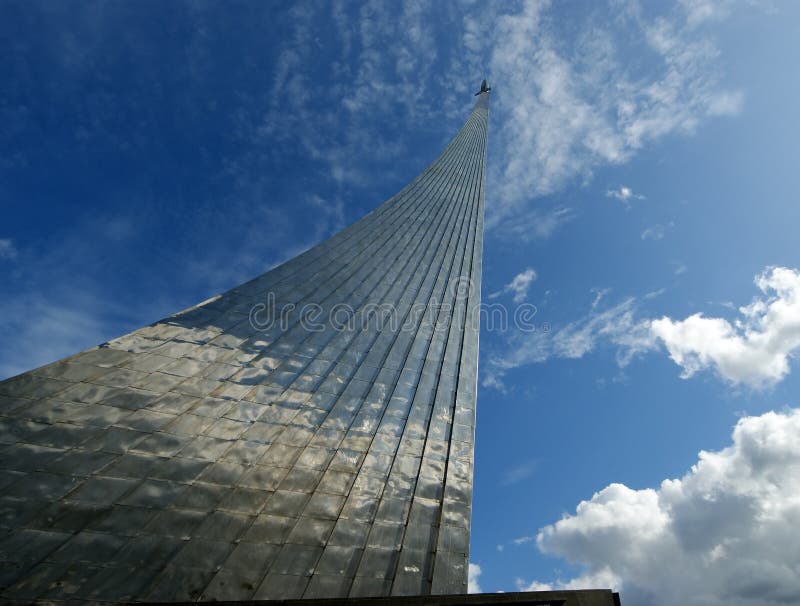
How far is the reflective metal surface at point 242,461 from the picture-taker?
5.93 meters

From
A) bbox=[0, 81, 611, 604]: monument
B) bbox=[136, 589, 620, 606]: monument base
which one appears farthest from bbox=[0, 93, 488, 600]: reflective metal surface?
bbox=[136, 589, 620, 606]: monument base

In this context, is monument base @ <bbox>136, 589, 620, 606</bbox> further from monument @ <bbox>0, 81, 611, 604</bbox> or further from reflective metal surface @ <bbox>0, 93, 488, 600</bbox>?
reflective metal surface @ <bbox>0, 93, 488, 600</bbox>

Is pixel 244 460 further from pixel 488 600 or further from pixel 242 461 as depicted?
pixel 488 600

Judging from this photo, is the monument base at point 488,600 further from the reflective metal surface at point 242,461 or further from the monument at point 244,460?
the reflective metal surface at point 242,461

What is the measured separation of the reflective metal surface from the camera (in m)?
5.93

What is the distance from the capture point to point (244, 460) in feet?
26.3

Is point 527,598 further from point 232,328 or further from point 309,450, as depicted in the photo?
point 232,328

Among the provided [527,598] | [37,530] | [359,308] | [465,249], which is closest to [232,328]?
[359,308]

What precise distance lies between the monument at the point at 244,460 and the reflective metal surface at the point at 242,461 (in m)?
0.03

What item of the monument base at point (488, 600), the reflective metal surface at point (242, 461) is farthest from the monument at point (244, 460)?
the monument base at point (488, 600)

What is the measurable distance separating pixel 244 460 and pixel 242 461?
0.04 metres

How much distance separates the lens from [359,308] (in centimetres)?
1511

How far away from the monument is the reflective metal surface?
3cm
